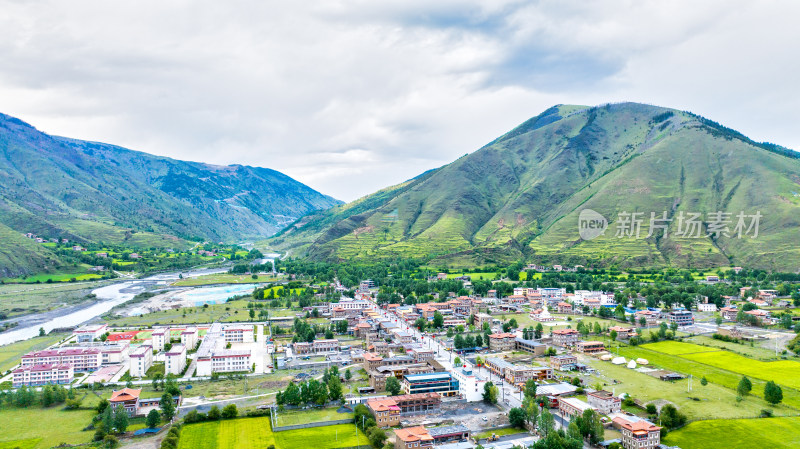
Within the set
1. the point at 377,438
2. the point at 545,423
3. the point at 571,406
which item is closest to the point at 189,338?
the point at 377,438

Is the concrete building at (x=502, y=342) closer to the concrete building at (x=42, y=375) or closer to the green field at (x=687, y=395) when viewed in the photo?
the green field at (x=687, y=395)

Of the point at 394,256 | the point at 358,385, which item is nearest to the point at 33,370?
the point at 358,385

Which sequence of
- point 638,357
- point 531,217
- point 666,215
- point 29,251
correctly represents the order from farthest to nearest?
point 531,217
point 666,215
point 29,251
point 638,357

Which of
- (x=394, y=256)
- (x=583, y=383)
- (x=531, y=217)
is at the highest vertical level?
(x=531, y=217)

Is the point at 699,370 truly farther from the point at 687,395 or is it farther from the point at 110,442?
the point at 110,442

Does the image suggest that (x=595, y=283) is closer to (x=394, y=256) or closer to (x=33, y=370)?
(x=394, y=256)
